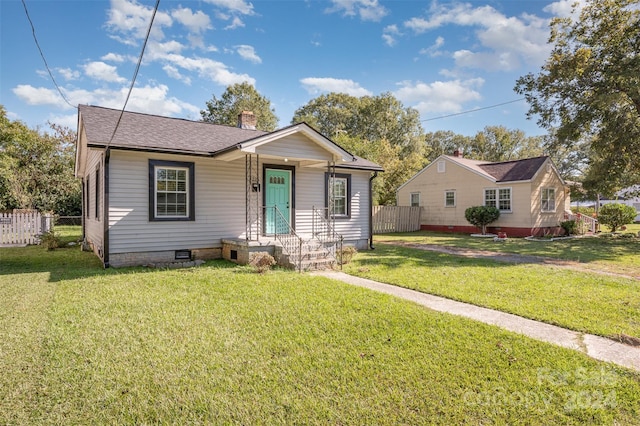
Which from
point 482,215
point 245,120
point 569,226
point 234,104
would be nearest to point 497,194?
Result: point 482,215

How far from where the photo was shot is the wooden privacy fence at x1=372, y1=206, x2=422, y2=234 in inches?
824

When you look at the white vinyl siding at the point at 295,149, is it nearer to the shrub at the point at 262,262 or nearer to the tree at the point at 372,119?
the shrub at the point at 262,262

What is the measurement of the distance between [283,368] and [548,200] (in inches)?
814

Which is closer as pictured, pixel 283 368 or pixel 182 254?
pixel 283 368

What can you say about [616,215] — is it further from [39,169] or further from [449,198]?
[39,169]

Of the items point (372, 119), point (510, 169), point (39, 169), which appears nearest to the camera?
point (510, 169)

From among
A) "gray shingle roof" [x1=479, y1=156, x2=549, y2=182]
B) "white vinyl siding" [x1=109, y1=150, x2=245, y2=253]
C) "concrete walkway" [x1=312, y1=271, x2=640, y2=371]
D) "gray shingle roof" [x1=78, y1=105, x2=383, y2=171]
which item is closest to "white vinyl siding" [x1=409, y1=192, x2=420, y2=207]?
"gray shingle roof" [x1=479, y1=156, x2=549, y2=182]

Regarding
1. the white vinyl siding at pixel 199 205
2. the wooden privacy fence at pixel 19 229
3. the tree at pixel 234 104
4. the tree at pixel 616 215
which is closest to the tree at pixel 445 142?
the tree at pixel 234 104

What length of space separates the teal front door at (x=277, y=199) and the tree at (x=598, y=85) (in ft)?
42.6

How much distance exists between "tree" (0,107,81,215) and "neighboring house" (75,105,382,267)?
1579 cm

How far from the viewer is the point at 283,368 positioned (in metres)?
3.35

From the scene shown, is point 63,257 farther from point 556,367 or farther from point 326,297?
point 556,367

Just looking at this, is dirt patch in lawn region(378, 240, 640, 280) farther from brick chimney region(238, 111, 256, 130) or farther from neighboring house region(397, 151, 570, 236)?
brick chimney region(238, 111, 256, 130)

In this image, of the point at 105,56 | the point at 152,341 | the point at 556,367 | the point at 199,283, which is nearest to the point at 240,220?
the point at 199,283
